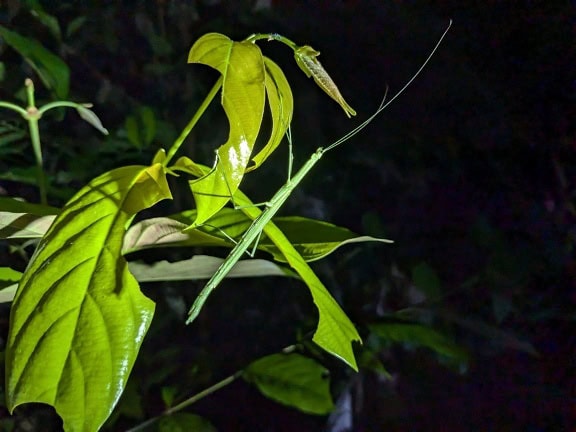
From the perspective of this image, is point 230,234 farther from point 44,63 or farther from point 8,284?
point 44,63

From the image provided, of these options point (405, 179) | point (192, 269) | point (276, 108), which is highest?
point (276, 108)

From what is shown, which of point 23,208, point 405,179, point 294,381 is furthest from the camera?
point 405,179

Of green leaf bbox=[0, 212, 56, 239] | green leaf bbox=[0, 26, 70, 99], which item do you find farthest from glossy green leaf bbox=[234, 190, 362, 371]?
green leaf bbox=[0, 26, 70, 99]

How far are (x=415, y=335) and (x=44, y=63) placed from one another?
428mm

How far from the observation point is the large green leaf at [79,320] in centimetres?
22

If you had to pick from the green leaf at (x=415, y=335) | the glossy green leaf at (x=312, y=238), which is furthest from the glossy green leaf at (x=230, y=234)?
the green leaf at (x=415, y=335)

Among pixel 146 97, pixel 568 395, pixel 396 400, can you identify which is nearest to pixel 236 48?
pixel 146 97

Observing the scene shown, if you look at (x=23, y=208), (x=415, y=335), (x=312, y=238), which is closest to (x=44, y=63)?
(x=23, y=208)

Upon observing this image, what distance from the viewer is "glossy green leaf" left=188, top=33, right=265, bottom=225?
0.25m

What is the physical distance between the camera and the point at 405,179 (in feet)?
2.33

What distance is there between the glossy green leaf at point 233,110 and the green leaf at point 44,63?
0.27 m

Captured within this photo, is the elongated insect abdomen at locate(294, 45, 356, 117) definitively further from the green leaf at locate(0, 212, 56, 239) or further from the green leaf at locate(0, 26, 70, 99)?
the green leaf at locate(0, 26, 70, 99)

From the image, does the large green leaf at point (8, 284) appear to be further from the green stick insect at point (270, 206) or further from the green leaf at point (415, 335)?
the green leaf at point (415, 335)

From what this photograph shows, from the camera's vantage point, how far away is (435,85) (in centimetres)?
69
